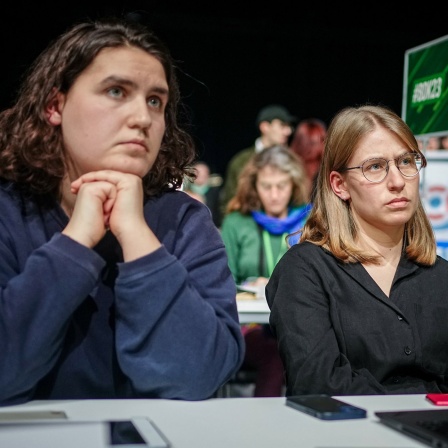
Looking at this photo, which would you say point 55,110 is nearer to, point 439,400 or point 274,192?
point 439,400

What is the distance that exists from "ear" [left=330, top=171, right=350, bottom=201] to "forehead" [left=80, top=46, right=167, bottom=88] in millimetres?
796

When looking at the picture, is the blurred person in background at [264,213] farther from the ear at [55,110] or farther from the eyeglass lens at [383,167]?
the ear at [55,110]

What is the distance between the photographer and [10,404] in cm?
144

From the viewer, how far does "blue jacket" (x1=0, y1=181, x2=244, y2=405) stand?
1.44 metres

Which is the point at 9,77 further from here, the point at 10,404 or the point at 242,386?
the point at 10,404

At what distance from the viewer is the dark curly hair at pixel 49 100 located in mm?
1679

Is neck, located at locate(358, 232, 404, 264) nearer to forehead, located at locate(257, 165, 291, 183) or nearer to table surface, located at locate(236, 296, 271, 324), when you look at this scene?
table surface, located at locate(236, 296, 271, 324)

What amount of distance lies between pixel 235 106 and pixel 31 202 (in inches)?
425

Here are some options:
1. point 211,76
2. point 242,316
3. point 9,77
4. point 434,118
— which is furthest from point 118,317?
point 211,76

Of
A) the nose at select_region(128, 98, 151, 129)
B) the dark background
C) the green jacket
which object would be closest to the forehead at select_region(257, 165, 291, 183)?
the green jacket

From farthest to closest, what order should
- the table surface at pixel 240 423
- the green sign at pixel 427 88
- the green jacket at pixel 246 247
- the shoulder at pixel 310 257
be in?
1. the green jacket at pixel 246 247
2. the green sign at pixel 427 88
3. the shoulder at pixel 310 257
4. the table surface at pixel 240 423

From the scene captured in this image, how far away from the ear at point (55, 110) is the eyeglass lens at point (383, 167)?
90 centimetres

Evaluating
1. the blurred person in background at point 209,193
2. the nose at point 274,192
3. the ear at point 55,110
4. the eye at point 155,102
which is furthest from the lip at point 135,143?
the blurred person in background at point 209,193

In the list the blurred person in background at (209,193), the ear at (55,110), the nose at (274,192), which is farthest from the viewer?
the blurred person in background at (209,193)
